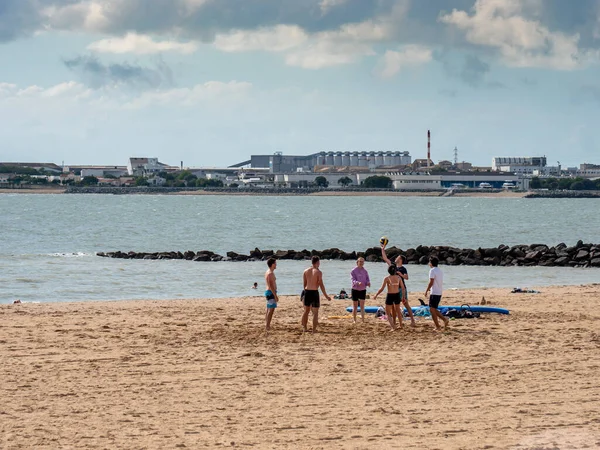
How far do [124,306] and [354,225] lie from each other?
58517 millimetres

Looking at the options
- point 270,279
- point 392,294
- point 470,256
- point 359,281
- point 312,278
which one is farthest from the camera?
point 470,256

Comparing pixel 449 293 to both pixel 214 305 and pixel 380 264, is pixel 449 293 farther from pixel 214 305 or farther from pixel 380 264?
pixel 380 264

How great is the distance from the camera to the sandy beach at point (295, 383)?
1065 centimetres

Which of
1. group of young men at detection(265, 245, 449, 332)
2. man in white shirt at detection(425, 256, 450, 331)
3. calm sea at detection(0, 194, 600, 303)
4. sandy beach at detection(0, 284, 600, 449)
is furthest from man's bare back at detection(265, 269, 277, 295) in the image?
calm sea at detection(0, 194, 600, 303)

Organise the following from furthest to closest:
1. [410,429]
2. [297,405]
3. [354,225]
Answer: [354,225]
[297,405]
[410,429]

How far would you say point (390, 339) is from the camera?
16.2 metres

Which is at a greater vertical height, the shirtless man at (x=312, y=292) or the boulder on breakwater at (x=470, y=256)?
the shirtless man at (x=312, y=292)

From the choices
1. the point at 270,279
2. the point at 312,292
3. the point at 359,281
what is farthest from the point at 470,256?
the point at 270,279

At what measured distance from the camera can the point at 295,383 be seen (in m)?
13.0

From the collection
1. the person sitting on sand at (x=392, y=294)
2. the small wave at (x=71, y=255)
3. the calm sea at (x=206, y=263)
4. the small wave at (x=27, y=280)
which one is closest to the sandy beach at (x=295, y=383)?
the person sitting on sand at (x=392, y=294)

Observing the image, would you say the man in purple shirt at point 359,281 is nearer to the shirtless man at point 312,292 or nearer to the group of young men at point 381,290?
the group of young men at point 381,290

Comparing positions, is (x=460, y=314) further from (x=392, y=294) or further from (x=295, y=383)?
(x=295, y=383)

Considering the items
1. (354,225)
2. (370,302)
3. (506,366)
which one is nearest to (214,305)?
(370,302)

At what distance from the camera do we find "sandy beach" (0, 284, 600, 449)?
10648 mm
